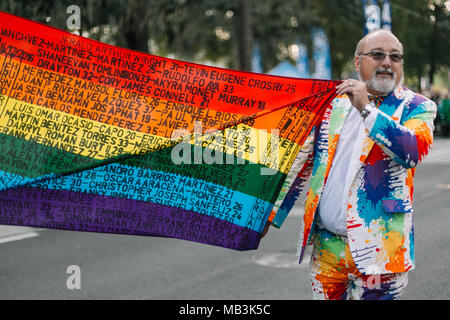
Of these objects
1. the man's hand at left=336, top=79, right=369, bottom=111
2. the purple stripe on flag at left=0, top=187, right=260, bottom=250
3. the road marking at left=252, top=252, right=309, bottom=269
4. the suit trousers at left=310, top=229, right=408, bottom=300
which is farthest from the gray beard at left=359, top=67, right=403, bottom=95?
the road marking at left=252, top=252, right=309, bottom=269

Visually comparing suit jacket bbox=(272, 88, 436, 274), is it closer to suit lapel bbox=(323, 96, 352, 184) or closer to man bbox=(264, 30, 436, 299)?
man bbox=(264, 30, 436, 299)

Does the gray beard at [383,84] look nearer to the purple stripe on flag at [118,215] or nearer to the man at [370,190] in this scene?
the man at [370,190]

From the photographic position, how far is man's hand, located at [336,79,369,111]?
8.22ft

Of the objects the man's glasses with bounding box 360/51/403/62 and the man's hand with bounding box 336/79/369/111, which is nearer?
the man's hand with bounding box 336/79/369/111

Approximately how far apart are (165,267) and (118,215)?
3096 mm

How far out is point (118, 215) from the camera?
3.02m

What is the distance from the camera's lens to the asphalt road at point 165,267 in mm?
5184

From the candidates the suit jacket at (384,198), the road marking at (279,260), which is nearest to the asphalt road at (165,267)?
the road marking at (279,260)

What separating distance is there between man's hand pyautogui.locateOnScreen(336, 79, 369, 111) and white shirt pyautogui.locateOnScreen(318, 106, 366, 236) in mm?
242

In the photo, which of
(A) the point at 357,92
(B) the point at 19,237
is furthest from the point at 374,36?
(B) the point at 19,237

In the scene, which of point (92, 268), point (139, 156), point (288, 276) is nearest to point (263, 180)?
point (139, 156)

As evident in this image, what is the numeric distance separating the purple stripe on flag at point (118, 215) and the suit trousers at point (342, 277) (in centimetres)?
37

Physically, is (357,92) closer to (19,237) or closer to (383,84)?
(383,84)
